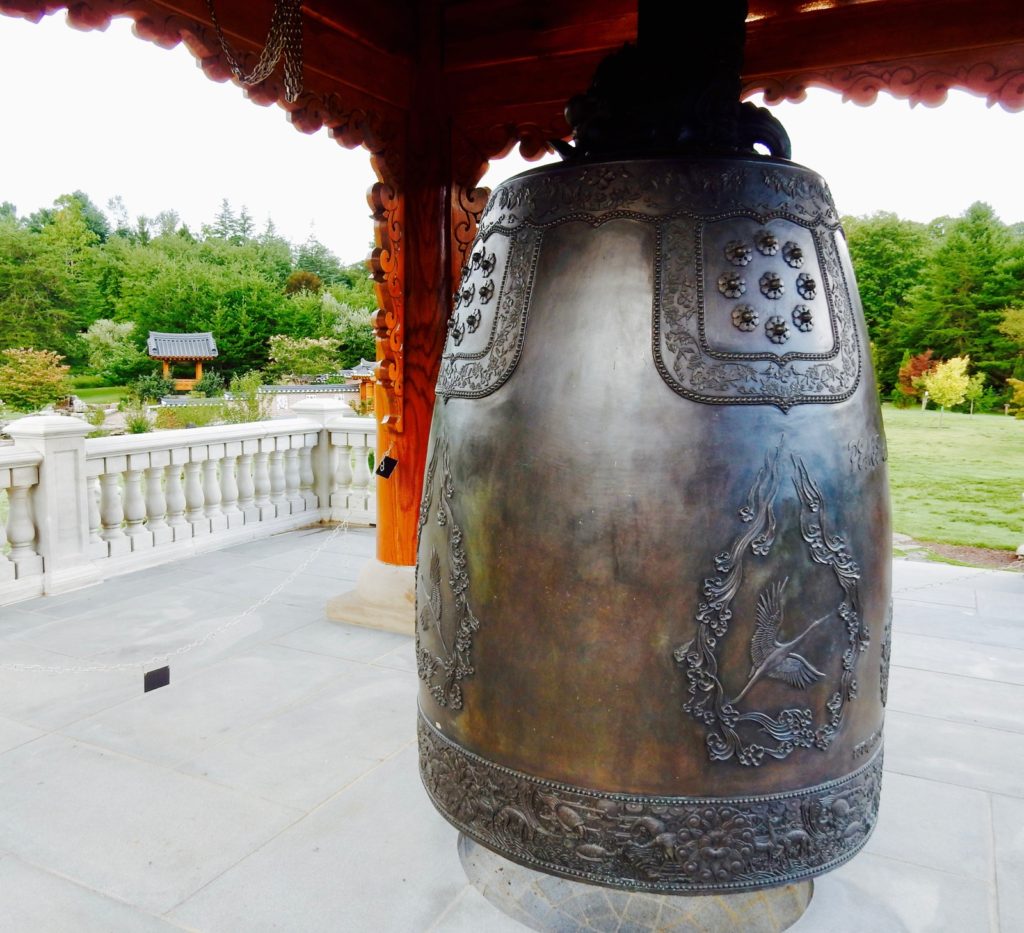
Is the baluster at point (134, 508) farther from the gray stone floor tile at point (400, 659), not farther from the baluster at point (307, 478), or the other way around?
the gray stone floor tile at point (400, 659)

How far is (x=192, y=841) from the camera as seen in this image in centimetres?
223

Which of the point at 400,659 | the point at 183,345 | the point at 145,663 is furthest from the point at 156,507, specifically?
the point at 183,345

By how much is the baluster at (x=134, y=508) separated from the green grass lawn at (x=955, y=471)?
23.9ft

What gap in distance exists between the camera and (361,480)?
6.70 meters

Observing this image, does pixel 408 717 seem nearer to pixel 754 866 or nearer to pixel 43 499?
pixel 754 866

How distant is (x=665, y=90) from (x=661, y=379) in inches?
22.1

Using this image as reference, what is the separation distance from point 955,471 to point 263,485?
25.0ft

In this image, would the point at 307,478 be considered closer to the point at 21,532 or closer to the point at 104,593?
the point at 104,593

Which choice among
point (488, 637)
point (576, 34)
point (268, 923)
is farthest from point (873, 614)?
point (576, 34)

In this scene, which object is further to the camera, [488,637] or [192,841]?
[192,841]

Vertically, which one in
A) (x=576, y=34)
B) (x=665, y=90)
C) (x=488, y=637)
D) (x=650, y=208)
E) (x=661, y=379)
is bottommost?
(x=488, y=637)

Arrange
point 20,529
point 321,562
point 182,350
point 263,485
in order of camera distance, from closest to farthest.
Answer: point 20,529 → point 321,562 → point 263,485 → point 182,350

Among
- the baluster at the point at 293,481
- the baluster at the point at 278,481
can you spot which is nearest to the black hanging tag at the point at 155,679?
the baluster at the point at 278,481

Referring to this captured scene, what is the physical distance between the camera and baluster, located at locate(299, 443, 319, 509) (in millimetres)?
6668
